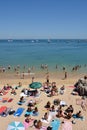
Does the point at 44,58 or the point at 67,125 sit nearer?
the point at 67,125

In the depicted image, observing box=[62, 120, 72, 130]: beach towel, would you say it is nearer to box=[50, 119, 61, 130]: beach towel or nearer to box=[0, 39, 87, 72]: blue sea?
box=[50, 119, 61, 130]: beach towel

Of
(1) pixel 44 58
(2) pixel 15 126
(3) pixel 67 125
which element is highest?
(1) pixel 44 58

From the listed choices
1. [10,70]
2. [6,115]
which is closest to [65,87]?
[6,115]

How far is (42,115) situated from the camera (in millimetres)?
16766

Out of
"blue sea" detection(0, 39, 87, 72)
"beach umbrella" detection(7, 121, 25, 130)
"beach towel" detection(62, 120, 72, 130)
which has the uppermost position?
"blue sea" detection(0, 39, 87, 72)

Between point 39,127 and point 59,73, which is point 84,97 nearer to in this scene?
point 39,127

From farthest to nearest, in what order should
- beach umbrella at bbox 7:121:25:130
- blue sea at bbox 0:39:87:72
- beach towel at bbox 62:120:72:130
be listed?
blue sea at bbox 0:39:87:72 < beach towel at bbox 62:120:72:130 < beach umbrella at bbox 7:121:25:130

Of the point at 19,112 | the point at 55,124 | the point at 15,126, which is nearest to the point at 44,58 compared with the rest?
the point at 19,112

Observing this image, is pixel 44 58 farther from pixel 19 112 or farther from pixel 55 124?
pixel 55 124

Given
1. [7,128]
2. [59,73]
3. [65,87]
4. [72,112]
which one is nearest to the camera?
[7,128]

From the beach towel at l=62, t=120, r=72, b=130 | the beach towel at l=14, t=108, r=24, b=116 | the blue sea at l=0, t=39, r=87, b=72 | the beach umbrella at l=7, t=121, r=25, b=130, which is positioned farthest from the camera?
the blue sea at l=0, t=39, r=87, b=72

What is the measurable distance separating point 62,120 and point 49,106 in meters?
2.60

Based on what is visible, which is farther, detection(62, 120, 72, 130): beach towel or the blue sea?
the blue sea

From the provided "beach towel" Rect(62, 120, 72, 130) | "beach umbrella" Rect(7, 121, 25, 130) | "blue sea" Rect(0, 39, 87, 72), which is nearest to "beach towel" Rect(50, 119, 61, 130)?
"beach towel" Rect(62, 120, 72, 130)
